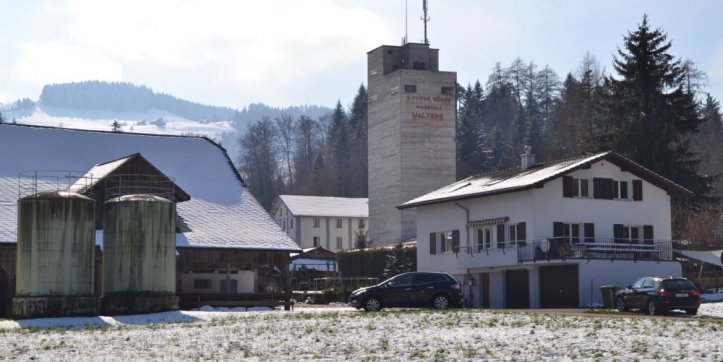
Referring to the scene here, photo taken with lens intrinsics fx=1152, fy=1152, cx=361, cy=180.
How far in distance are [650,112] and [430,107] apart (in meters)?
37.0

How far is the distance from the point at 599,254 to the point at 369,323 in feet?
76.6

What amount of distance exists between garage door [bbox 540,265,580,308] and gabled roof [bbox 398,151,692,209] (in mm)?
4313

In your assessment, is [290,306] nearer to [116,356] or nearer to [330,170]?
[116,356]

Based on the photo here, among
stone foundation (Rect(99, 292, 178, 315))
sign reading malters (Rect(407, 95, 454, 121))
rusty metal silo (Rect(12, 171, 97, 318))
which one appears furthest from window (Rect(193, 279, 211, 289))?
sign reading malters (Rect(407, 95, 454, 121))

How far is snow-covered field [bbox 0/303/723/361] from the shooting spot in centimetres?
2572

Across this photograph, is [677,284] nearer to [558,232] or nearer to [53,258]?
[558,232]

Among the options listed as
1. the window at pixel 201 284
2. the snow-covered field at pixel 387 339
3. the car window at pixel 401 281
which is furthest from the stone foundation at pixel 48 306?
the window at pixel 201 284

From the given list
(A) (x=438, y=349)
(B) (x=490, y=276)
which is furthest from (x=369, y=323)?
(B) (x=490, y=276)

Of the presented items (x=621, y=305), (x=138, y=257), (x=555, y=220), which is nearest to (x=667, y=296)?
(x=621, y=305)

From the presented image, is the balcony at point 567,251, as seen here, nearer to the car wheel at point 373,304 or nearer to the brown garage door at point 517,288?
the brown garage door at point 517,288

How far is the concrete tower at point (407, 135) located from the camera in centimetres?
10694

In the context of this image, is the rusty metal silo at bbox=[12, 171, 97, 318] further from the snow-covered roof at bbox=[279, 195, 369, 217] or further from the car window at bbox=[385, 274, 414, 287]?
the snow-covered roof at bbox=[279, 195, 369, 217]

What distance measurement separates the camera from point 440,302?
44.5 m

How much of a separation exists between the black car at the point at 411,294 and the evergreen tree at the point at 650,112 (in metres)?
32.0
